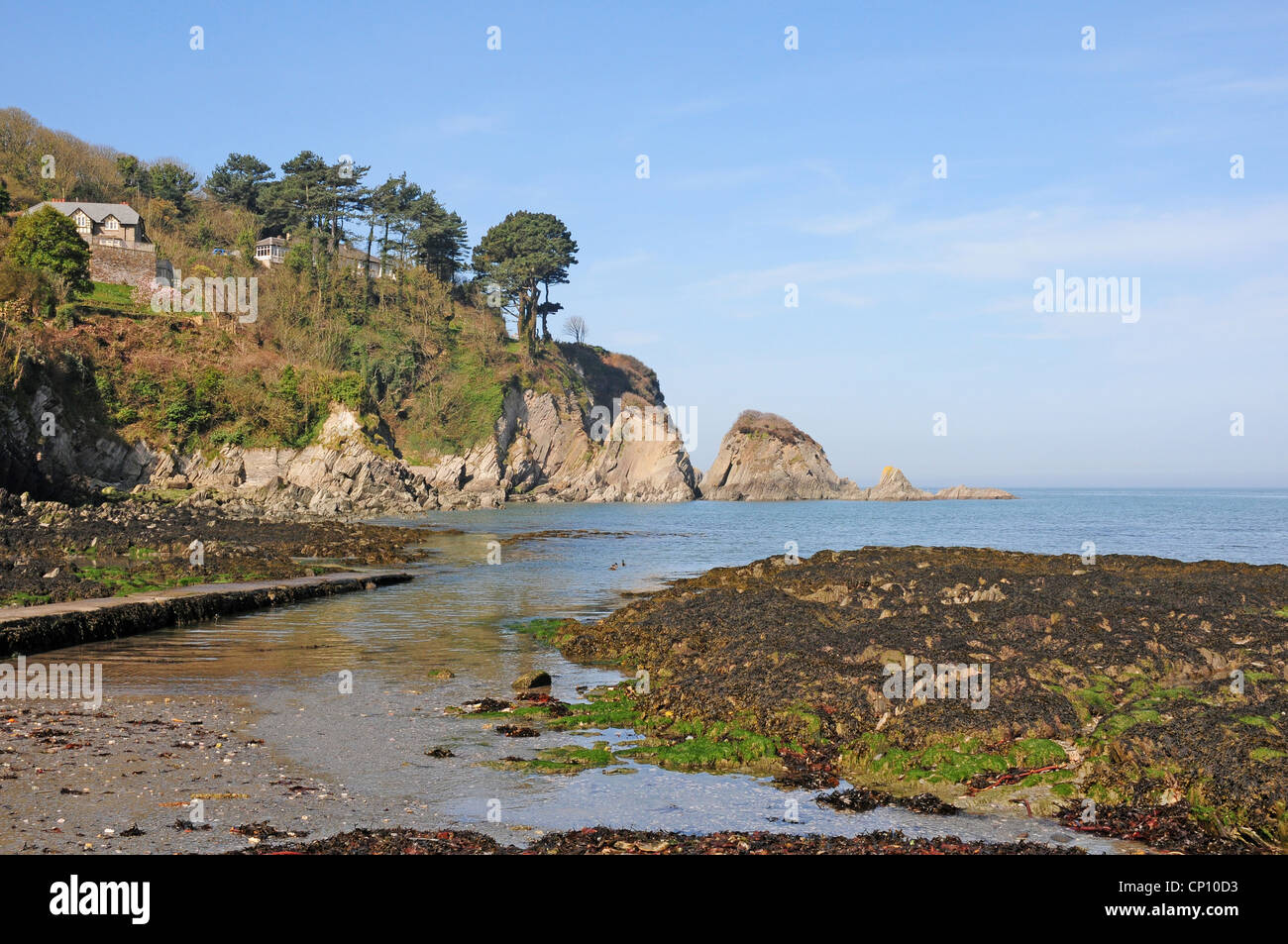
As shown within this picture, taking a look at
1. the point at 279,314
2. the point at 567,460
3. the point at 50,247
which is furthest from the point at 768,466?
the point at 50,247

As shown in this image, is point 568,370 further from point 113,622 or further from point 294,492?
point 113,622

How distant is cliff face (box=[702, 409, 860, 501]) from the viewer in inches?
5443

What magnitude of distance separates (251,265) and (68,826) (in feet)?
333

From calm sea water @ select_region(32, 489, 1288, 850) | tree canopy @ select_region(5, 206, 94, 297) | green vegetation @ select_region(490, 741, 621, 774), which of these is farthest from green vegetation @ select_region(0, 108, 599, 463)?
green vegetation @ select_region(490, 741, 621, 774)

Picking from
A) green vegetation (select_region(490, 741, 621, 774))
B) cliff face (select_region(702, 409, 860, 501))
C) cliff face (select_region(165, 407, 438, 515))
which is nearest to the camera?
green vegetation (select_region(490, 741, 621, 774))

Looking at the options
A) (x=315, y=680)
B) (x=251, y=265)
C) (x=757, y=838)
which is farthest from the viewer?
(x=251, y=265)

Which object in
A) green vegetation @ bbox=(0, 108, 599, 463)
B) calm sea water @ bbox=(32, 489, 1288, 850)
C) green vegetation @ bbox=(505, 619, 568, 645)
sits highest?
green vegetation @ bbox=(0, 108, 599, 463)

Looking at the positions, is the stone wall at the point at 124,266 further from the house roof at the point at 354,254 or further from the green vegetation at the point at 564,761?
the green vegetation at the point at 564,761

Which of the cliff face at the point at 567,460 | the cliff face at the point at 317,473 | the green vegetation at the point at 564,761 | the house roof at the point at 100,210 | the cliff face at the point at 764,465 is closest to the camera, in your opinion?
the green vegetation at the point at 564,761

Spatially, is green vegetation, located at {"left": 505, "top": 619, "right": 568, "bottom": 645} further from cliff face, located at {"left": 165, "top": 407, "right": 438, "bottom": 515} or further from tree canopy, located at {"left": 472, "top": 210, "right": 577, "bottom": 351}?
tree canopy, located at {"left": 472, "top": 210, "right": 577, "bottom": 351}

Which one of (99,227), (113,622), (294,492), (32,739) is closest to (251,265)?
(99,227)

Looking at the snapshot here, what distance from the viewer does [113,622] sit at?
20.1 meters

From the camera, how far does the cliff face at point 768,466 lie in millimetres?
138250

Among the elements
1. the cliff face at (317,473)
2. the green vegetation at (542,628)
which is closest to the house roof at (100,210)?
the cliff face at (317,473)
